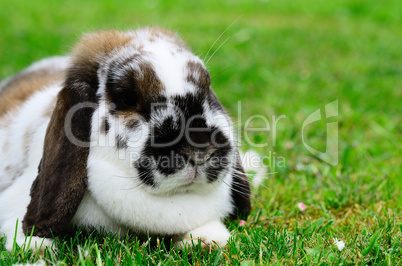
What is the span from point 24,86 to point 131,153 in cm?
155

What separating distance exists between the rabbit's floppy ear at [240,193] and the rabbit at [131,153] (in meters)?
0.15

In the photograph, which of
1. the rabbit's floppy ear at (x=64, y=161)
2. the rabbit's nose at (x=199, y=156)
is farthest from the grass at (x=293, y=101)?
the rabbit's nose at (x=199, y=156)

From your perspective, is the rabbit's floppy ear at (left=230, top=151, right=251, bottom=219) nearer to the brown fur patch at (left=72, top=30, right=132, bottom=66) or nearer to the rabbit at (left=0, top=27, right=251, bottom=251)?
the rabbit at (left=0, top=27, right=251, bottom=251)

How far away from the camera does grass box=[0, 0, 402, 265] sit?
239 centimetres

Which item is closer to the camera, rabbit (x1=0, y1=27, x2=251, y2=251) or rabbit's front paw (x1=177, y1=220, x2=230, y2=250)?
rabbit (x1=0, y1=27, x2=251, y2=251)

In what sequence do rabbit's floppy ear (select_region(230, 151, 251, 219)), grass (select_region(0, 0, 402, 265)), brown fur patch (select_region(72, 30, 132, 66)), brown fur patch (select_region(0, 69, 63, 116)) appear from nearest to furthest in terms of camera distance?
grass (select_region(0, 0, 402, 265)) < brown fur patch (select_region(72, 30, 132, 66)) < rabbit's floppy ear (select_region(230, 151, 251, 219)) < brown fur patch (select_region(0, 69, 63, 116))

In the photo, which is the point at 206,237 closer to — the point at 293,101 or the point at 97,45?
the point at 97,45

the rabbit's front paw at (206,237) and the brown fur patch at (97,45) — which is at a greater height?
the brown fur patch at (97,45)

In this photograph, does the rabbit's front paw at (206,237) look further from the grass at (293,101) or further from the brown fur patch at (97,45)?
the brown fur patch at (97,45)

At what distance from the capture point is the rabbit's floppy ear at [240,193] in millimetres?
2746

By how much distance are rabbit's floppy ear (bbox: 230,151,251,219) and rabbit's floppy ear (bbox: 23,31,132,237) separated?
80 cm

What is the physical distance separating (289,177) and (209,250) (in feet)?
4.31

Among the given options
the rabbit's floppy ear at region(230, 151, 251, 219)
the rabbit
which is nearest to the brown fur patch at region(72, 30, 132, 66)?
the rabbit

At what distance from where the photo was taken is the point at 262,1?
10.4 metres
